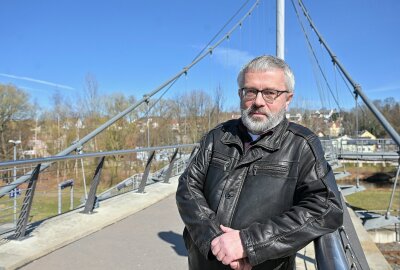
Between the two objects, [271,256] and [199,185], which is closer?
[271,256]

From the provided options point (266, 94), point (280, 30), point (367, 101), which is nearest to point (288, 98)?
point (266, 94)

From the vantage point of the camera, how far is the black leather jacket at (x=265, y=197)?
1.37m

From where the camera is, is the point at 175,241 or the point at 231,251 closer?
the point at 231,251

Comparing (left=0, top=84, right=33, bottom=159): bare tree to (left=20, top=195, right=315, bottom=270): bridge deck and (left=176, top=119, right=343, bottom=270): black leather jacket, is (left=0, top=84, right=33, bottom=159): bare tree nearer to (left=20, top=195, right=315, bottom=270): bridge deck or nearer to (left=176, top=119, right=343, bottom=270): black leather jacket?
(left=20, top=195, right=315, bottom=270): bridge deck

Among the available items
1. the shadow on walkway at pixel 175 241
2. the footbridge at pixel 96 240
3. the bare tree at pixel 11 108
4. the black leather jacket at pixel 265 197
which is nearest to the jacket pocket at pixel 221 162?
the black leather jacket at pixel 265 197

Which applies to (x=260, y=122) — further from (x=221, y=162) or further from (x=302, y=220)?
(x=302, y=220)

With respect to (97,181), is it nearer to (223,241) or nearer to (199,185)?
(199,185)

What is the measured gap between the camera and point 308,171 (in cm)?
149

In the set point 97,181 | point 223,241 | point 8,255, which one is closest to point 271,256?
point 223,241

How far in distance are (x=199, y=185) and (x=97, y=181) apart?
365cm

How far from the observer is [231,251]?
1.35 meters

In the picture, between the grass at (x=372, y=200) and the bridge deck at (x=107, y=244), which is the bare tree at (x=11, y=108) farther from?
the bridge deck at (x=107, y=244)

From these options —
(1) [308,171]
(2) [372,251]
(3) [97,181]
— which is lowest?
(2) [372,251]

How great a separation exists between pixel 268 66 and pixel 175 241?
2840mm
